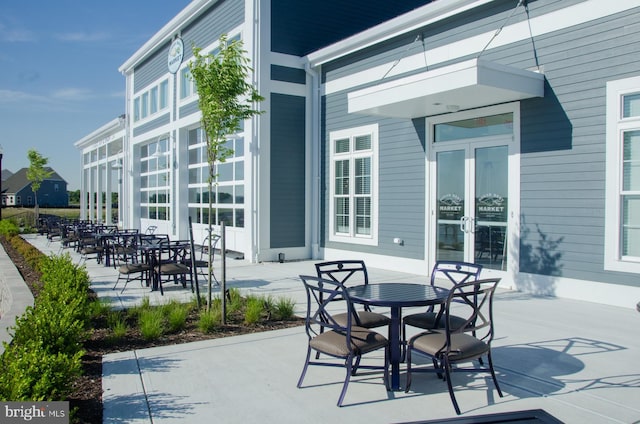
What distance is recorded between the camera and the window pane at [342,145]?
11760 millimetres

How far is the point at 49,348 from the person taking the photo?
402 cm

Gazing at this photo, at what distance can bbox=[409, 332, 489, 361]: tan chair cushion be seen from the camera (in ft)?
12.1

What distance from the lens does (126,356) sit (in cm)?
484

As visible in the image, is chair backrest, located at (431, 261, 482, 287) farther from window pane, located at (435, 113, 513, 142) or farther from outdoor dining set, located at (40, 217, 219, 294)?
outdoor dining set, located at (40, 217, 219, 294)

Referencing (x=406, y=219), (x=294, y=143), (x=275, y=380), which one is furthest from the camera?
(x=294, y=143)

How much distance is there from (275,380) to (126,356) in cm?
161

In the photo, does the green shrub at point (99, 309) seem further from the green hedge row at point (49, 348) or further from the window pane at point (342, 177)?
the window pane at point (342, 177)

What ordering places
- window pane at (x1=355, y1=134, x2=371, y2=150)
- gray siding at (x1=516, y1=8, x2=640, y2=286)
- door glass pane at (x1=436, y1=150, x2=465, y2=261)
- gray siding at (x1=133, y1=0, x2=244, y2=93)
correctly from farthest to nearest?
gray siding at (x1=133, y1=0, x2=244, y2=93), window pane at (x1=355, y1=134, x2=371, y2=150), door glass pane at (x1=436, y1=150, x2=465, y2=261), gray siding at (x1=516, y1=8, x2=640, y2=286)

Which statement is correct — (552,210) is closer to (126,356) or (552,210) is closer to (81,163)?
(126,356)

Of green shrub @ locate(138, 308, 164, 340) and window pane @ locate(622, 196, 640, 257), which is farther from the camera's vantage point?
window pane @ locate(622, 196, 640, 257)

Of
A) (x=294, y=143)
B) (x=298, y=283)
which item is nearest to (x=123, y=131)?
(x=294, y=143)

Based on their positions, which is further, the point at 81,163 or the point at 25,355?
the point at 81,163

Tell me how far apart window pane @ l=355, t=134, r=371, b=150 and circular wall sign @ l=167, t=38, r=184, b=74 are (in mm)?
8263

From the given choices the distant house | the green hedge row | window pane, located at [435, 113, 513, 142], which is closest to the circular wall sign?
window pane, located at [435, 113, 513, 142]
